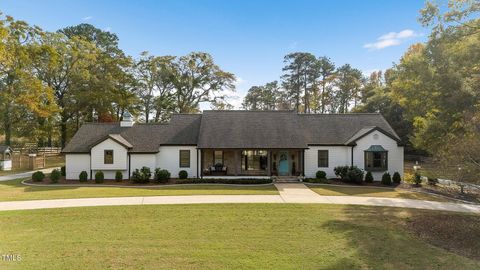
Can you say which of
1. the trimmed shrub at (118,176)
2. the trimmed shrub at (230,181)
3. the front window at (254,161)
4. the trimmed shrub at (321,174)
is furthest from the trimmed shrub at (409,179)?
the trimmed shrub at (118,176)

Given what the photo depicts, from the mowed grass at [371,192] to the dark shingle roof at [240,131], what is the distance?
15.5 ft

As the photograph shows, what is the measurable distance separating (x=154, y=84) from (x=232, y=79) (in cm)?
1206

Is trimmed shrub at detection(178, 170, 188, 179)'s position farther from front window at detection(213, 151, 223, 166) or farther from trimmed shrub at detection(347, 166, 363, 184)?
trimmed shrub at detection(347, 166, 363, 184)

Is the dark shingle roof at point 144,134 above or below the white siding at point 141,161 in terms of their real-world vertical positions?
above

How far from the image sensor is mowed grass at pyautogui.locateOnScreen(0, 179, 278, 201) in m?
16.8

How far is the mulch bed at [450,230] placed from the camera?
9.65 metres

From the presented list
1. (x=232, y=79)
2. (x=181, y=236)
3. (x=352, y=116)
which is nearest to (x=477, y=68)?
(x=352, y=116)

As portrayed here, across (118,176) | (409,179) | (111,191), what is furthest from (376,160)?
(118,176)

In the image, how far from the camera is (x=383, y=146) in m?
24.9

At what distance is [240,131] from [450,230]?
1719 centimetres

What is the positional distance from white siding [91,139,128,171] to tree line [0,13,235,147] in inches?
534

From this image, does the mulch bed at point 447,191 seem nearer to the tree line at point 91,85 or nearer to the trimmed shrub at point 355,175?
the trimmed shrub at point 355,175

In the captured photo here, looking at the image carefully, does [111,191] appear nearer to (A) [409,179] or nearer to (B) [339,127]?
(B) [339,127]

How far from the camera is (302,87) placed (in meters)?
63.8
